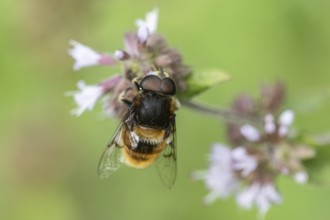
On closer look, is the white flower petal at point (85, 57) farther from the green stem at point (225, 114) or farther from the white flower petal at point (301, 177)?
the white flower petal at point (301, 177)

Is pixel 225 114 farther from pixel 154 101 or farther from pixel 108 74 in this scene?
pixel 108 74

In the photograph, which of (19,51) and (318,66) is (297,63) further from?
(19,51)

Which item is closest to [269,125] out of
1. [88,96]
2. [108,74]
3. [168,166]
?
[168,166]

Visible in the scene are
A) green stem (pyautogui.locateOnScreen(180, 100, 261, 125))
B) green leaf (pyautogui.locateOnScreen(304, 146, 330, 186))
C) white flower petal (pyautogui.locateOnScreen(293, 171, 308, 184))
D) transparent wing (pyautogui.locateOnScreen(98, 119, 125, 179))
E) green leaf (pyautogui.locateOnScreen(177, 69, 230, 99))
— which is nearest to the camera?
transparent wing (pyautogui.locateOnScreen(98, 119, 125, 179))

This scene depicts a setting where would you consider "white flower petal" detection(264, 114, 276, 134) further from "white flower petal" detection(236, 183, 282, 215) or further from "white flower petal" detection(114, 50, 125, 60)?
"white flower petal" detection(114, 50, 125, 60)

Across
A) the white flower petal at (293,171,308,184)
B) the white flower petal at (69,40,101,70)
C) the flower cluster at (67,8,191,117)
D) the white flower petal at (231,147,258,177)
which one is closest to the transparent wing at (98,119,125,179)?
the flower cluster at (67,8,191,117)

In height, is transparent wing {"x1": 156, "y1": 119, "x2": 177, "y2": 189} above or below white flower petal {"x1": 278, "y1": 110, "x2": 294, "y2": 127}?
below

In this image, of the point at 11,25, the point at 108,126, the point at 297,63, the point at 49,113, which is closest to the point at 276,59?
the point at 297,63

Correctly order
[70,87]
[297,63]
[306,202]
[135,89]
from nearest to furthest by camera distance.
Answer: [135,89]
[306,202]
[297,63]
[70,87]
